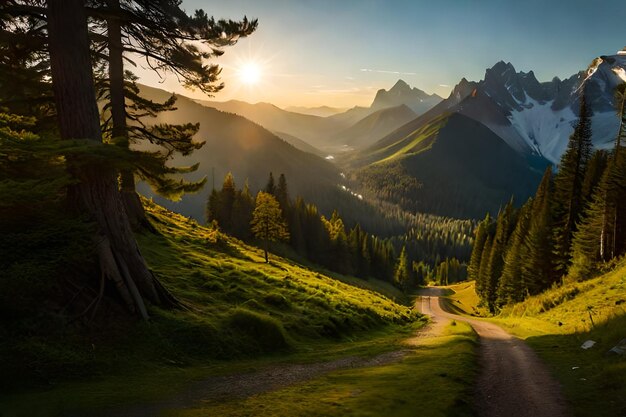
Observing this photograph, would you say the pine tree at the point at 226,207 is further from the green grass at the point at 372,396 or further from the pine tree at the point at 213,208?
the green grass at the point at 372,396

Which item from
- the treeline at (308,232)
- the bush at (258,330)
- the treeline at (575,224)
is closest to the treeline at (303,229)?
the treeline at (308,232)

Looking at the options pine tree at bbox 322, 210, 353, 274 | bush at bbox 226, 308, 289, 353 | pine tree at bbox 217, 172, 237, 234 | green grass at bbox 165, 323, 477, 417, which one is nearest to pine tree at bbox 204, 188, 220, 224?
pine tree at bbox 217, 172, 237, 234

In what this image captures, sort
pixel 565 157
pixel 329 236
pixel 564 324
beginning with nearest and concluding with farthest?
pixel 564 324 → pixel 565 157 → pixel 329 236

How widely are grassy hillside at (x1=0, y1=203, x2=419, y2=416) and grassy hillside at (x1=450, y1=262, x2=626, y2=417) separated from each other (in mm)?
8682

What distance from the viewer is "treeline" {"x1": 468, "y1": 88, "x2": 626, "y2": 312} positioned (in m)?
42.9

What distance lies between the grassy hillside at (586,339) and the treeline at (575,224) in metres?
10.1

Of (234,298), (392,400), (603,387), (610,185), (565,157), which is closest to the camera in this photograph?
(392,400)

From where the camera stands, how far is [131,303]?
1448 centimetres

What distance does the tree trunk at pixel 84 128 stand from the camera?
13391mm

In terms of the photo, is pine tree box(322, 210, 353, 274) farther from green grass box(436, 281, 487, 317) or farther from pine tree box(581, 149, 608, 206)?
pine tree box(581, 149, 608, 206)

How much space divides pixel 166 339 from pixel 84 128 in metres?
8.68

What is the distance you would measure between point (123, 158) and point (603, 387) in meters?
16.7

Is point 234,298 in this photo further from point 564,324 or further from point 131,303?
point 564,324

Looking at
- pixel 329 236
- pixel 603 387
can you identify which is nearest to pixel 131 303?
pixel 603 387
